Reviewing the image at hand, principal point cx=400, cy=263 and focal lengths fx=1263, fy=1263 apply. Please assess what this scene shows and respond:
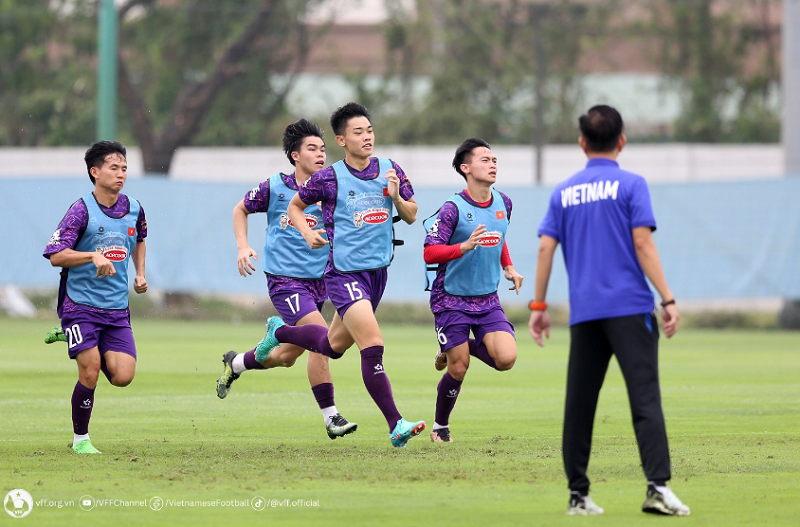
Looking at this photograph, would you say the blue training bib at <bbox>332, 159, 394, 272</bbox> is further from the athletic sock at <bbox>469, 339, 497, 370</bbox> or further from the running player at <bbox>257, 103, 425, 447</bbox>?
the athletic sock at <bbox>469, 339, 497, 370</bbox>

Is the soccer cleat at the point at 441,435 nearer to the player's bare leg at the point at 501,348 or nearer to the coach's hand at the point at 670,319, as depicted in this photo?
the player's bare leg at the point at 501,348

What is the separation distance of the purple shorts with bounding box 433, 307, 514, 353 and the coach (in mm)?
2788

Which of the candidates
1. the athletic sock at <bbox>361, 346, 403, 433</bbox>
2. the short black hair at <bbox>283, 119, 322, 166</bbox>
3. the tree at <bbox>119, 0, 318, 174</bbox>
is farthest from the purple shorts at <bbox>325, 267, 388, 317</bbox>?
the tree at <bbox>119, 0, 318, 174</bbox>

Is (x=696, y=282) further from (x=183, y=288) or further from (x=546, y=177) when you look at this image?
(x=183, y=288)

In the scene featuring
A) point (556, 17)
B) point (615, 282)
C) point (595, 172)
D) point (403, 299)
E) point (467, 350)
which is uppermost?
point (556, 17)

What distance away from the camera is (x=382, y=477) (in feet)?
23.9

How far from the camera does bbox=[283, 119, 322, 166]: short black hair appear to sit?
9906 millimetres

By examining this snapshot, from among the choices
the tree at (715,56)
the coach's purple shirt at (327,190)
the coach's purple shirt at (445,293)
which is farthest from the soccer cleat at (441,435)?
the tree at (715,56)

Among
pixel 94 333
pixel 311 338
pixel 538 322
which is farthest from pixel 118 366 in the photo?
pixel 538 322

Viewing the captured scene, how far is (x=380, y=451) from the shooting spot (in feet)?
27.7

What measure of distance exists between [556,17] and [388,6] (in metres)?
4.70

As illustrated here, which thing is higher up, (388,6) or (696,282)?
(388,6)

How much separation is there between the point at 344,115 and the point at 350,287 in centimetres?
120

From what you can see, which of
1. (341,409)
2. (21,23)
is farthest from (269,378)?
(21,23)
